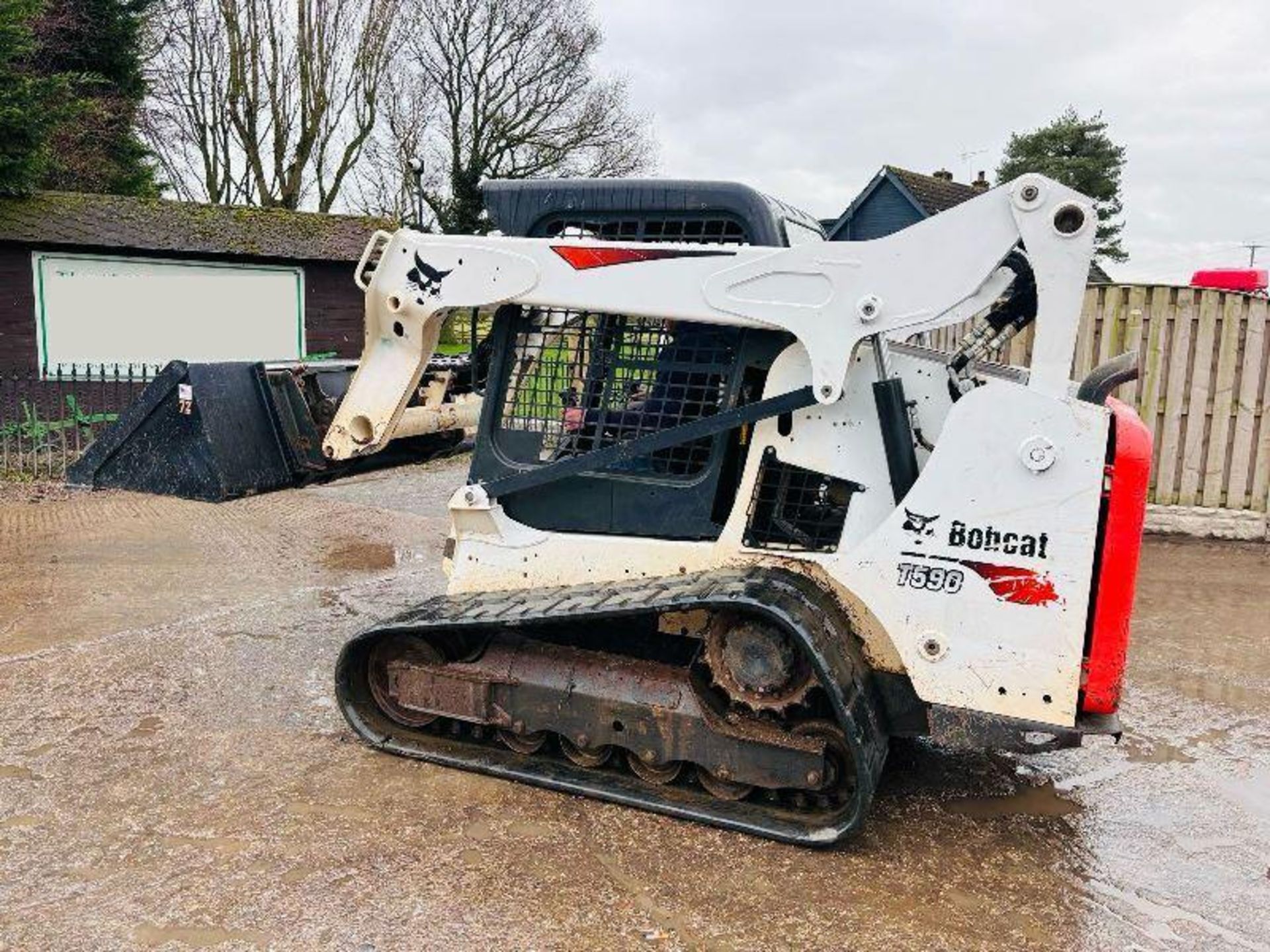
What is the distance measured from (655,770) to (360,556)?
173 inches

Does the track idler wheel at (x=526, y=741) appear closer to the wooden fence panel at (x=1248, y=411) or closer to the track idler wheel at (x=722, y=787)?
the track idler wheel at (x=722, y=787)

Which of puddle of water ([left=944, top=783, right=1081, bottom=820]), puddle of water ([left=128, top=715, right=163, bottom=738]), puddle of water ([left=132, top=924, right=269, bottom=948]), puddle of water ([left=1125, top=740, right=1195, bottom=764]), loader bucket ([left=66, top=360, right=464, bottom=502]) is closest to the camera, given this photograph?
puddle of water ([left=132, top=924, right=269, bottom=948])

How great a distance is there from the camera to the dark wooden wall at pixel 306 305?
12531 millimetres

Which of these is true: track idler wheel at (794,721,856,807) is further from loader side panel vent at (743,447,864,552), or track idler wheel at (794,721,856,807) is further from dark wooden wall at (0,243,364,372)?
dark wooden wall at (0,243,364,372)

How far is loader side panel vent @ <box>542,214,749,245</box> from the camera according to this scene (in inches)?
160

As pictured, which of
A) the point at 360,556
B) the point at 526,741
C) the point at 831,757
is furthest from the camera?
the point at 360,556

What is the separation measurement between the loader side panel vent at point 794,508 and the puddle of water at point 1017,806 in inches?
45.1

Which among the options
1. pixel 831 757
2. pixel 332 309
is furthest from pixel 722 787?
pixel 332 309

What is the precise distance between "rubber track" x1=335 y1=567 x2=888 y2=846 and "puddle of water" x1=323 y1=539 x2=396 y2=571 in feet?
10.5

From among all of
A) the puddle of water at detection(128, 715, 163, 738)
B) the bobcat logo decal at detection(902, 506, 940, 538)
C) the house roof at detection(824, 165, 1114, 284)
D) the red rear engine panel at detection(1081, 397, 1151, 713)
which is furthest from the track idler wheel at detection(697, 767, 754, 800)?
the house roof at detection(824, 165, 1114, 284)

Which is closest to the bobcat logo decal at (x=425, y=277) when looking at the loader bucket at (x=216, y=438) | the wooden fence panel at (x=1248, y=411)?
the loader bucket at (x=216, y=438)

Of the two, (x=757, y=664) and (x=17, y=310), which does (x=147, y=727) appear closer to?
(x=757, y=664)

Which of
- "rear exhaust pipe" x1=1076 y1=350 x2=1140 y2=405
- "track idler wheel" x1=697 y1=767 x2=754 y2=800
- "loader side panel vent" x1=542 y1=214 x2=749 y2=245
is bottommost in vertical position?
"track idler wheel" x1=697 y1=767 x2=754 y2=800

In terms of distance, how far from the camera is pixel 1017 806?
4117 mm
